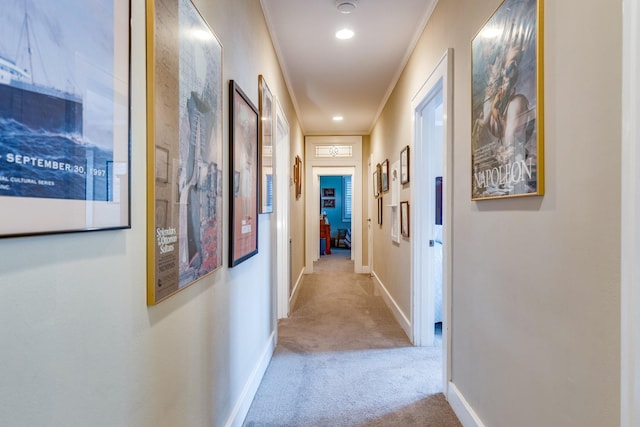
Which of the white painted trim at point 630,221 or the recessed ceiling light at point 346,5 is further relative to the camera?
the recessed ceiling light at point 346,5

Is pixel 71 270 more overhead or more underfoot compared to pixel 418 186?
more underfoot

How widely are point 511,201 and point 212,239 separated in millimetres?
1191

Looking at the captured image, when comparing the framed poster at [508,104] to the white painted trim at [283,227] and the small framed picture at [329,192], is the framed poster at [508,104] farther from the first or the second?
the small framed picture at [329,192]

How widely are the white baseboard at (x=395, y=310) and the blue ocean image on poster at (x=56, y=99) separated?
2.90 meters

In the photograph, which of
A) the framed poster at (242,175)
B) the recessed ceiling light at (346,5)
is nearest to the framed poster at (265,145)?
the framed poster at (242,175)

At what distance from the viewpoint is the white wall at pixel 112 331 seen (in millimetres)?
562

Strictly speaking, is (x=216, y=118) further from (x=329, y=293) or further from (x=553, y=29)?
(x=329, y=293)

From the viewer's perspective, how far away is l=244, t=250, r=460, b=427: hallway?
1950 millimetres

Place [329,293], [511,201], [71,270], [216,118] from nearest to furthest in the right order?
[71,270]
[511,201]
[216,118]
[329,293]

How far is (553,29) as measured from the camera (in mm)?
1097

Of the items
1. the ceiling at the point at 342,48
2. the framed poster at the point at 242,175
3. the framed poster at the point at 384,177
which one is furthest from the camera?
the framed poster at the point at 384,177

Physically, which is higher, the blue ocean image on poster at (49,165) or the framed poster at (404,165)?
the framed poster at (404,165)

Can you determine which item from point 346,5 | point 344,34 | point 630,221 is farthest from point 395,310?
point 630,221

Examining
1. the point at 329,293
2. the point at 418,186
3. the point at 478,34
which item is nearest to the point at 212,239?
the point at 478,34
